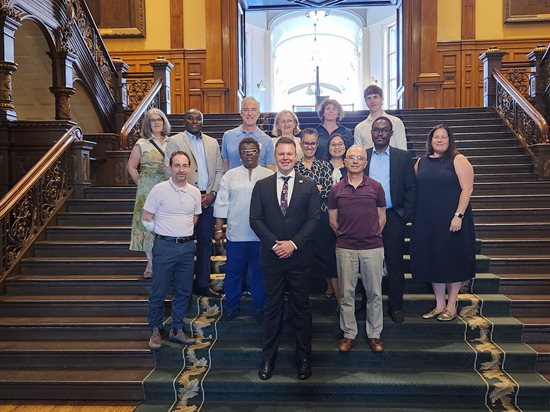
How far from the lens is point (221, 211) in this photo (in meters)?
3.46

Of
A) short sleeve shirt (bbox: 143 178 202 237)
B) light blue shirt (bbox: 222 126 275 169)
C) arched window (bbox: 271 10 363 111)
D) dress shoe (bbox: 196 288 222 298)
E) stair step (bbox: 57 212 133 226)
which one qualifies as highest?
arched window (bbox: 271 10 363 111)

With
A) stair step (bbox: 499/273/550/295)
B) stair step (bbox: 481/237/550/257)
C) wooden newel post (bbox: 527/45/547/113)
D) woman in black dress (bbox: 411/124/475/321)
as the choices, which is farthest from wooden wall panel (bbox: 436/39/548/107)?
woman in black dress (bbox: 411/124/475/321)

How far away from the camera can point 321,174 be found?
137 inches

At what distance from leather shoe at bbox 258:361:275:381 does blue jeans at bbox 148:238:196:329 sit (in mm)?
645

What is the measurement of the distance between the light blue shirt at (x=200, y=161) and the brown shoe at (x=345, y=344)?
1.46 metres

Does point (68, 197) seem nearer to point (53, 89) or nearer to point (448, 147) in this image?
point (53, 89)

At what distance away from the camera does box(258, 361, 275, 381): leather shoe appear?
10.5ft

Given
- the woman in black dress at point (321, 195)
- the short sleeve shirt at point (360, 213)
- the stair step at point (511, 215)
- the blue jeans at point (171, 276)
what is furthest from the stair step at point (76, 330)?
the stair step at point (511, 215)

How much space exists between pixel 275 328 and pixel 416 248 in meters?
1.13

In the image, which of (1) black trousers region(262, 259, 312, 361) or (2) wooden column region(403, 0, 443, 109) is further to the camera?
(2) wooden column region(403, 0, 443, 109)

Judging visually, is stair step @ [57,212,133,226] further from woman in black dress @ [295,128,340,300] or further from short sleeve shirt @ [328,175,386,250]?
short sleeve shirt @ [328,175,386,250]

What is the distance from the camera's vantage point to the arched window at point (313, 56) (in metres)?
17.3

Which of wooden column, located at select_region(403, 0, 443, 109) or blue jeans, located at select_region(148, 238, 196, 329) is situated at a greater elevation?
wooden column, located at select_region(403, 0, 443, 109)

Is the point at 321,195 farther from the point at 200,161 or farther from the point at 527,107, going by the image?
the point at 527,107
